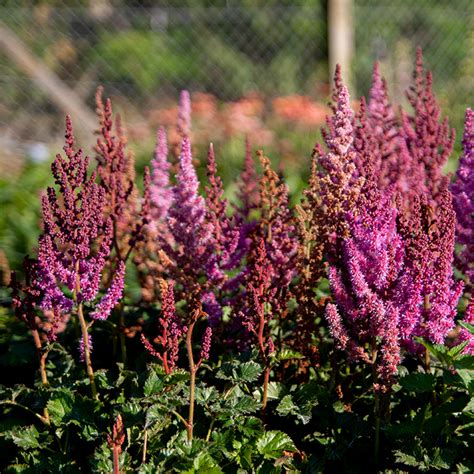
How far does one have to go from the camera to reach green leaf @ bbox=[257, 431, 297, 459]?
6.47 ft

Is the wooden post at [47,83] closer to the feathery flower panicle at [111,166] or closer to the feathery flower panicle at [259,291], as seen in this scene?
the feathery flower panicle at [111,166]

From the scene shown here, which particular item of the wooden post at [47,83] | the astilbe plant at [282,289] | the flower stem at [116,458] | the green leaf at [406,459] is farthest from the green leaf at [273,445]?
the wooden post at [47,83]

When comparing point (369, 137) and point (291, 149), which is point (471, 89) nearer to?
point (291, 149)

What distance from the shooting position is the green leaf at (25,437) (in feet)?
6.72

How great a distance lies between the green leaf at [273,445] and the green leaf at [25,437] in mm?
611

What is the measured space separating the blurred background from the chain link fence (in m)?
0.02

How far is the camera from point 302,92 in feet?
36.1

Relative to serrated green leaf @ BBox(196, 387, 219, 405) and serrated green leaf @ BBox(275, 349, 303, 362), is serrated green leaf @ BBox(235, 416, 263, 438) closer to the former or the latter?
serrated green leaf @ BBox(196, 387, 219, 405)

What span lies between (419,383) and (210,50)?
10.1 meters

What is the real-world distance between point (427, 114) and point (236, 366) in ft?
3.89

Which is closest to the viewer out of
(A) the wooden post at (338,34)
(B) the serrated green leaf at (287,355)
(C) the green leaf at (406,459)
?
(C) the green leaf at (406,459)

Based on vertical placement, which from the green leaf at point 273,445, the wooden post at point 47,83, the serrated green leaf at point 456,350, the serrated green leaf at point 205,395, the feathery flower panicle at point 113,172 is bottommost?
the green leaf at point 273,445

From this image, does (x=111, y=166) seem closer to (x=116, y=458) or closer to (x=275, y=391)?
(x=275, y=391)

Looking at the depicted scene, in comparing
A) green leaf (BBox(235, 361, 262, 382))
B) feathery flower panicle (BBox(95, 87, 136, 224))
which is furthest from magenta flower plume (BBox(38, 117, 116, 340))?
green leaf (BBox(235, 361, 262, 382))
